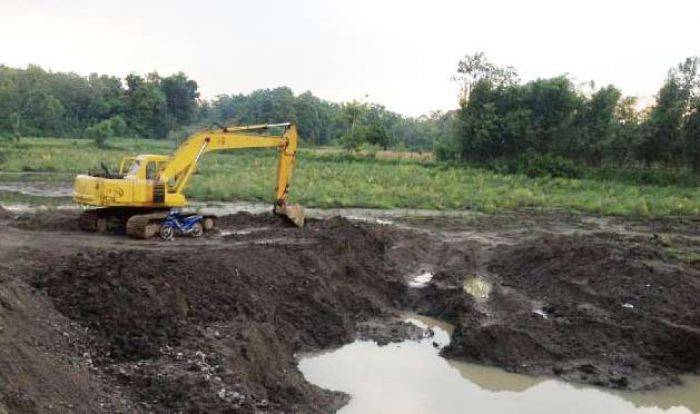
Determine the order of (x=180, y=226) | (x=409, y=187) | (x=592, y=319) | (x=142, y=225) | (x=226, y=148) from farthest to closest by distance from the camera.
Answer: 1. (x=409, y=187)
2. (x=226, y=148)
3. (x=180, y=226)
4. (x=142, y=225)
5. (x=592, y=319)

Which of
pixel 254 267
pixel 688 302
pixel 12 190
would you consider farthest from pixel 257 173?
pixel 688 302

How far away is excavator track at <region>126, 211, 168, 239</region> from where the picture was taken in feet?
49.0

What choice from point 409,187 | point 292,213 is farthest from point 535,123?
point 292,213

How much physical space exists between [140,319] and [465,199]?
21.3m

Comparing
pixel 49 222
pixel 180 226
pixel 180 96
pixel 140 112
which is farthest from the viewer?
pixel 180 96

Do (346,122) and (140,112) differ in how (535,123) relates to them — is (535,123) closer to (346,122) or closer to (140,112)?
(346,122)

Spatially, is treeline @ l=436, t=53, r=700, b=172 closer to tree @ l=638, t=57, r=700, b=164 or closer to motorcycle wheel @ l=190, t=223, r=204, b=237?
tree @ l=638, t=57, r=700, b=164

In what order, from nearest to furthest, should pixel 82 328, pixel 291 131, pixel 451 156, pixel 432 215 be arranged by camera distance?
pixel 82 328 < pixel 291 131 < pixel 432 215 < pixel 451 156

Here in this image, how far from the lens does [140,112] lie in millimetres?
76250

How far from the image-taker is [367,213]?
82.4ft

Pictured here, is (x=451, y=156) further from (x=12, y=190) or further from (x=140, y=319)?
(x=140, y=319)

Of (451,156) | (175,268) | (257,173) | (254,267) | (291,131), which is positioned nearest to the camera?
(175,268)

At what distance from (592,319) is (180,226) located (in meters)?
9.46

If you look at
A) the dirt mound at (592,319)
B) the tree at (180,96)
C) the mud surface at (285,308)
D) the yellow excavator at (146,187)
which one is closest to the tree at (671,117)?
the mud surface at (285,308)
